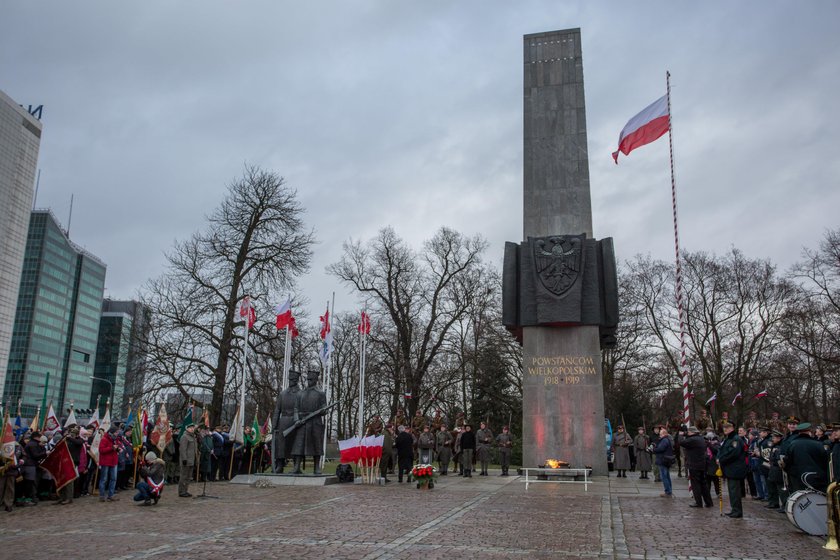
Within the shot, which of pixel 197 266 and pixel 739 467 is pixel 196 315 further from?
pixel 739 467

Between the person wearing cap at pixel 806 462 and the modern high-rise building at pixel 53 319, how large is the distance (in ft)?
384

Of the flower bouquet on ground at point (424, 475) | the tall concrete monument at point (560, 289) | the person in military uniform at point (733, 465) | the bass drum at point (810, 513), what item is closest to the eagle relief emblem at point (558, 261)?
the tall concrete monument at point (560, 289)

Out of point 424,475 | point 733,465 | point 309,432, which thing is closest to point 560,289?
point 424,475

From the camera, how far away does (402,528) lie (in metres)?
9.94

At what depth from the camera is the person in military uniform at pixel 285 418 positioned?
18.8 metres

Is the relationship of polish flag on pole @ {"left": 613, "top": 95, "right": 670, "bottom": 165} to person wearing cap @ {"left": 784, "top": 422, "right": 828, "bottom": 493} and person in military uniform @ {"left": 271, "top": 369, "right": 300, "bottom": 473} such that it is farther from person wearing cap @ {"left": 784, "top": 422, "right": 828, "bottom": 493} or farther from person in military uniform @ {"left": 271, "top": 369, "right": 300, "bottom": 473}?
person in military uniform @ {"left": 271, "top": 369, "right": 300, "bottom": 473}

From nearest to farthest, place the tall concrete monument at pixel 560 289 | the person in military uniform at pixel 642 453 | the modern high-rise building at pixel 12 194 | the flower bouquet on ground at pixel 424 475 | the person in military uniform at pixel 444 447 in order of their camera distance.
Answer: the flower bouquet on ground at pixel 424 475, the tall concrete monument at pixel 560 289, the person in military uniform at pixel 642 453, the person in military uniform at pixel 444 447, the modern high-rise building at pixel 12 194

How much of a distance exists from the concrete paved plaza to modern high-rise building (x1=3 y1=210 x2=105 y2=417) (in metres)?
111

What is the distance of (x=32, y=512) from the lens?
1271 cm

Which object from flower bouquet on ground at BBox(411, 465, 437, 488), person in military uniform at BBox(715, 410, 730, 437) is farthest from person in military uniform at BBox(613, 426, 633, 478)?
flower bouquet on ground at BBox(411, 465, 437, 488)

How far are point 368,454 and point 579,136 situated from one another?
1306 centimetres

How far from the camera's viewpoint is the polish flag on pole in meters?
20.9

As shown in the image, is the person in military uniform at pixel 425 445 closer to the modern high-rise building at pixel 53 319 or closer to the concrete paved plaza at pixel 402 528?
the concrete paved plaza at pixel 402 528

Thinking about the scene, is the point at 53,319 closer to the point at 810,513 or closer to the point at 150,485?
the point at 150,485
